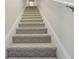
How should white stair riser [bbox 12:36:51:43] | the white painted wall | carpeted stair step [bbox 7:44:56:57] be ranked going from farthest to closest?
white stair riser [bbox 12:36:51:43] → carpeted stair step [bbox 7:44:56:57] → the white painted wall

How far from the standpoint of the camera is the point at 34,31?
370 centimetres

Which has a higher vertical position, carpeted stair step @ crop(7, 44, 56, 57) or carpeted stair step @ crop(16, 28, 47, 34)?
carpeted stair step @ crop(16, 28, 47, 34)

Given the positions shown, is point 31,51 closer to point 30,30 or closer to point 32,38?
point 32,38

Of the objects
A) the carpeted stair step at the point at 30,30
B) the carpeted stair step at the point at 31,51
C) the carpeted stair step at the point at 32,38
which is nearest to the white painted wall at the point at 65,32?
the carpeted stair step at the point at 31,51

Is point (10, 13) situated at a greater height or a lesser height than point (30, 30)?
greater

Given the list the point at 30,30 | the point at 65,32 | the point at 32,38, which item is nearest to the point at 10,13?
the point at 32,38

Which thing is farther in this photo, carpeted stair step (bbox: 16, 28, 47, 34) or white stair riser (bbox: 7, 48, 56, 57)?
carpeted stair step (bbox: 16, 28, 47, 34)

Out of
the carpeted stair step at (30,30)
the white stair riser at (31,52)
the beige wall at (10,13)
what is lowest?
the white stair riser at (31,52)

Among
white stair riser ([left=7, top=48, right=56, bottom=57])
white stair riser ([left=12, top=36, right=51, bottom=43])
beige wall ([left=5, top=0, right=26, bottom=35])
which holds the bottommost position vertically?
white stair riser ([left=7, top=48, right=56, bottom=57])

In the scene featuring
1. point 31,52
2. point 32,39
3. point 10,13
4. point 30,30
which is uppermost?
point 10,13

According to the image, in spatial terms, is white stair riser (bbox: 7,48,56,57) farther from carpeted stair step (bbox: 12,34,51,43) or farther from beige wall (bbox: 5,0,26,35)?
carpeted stair step (bbox: 12,34,51,43)

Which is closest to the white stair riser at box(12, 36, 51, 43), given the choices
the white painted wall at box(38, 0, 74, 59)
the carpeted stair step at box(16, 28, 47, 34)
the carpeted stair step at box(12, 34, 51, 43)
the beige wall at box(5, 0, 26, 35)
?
the carpeted stair step at box(12, 34, 51, 43)

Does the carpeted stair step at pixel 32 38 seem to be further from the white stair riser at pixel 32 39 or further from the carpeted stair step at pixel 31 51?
the carpeted stair step at pixel 31 51
